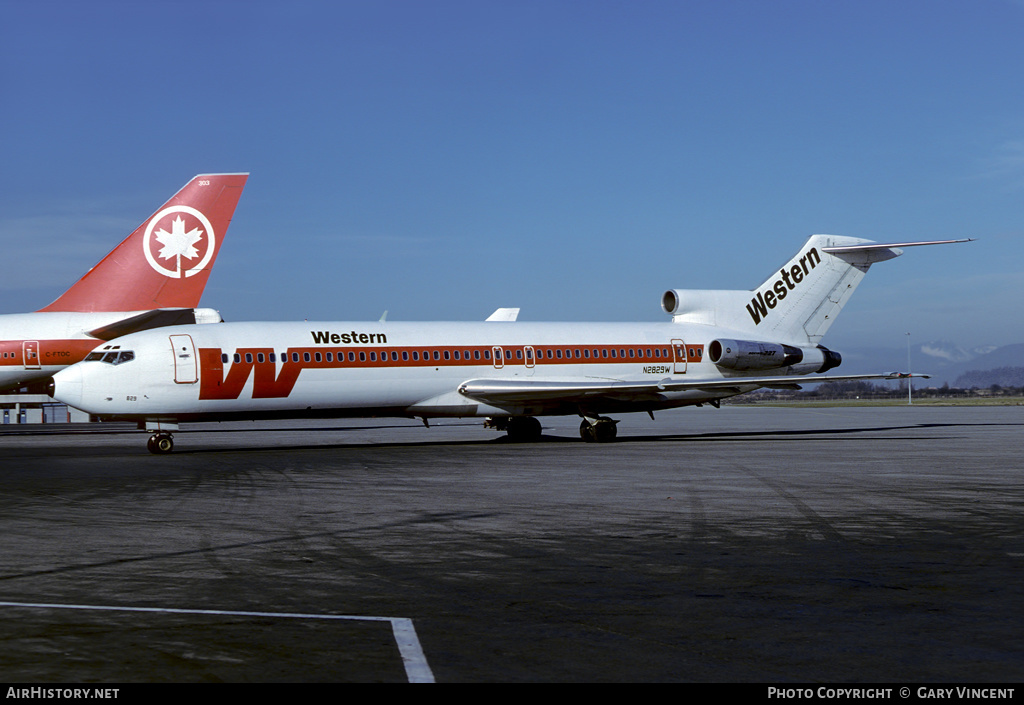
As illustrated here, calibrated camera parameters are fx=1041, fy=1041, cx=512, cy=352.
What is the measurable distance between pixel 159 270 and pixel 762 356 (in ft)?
68.0

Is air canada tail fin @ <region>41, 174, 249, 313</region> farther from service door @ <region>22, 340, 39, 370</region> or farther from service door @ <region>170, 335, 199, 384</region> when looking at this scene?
service door @ <region>170, 335, 199, 384</region>

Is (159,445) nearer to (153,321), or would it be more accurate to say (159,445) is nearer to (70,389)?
(70,389)

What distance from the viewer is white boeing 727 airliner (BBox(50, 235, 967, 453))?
2803cm

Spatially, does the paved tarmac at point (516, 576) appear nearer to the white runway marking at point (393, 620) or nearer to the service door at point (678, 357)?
the white runway marking at point (393, 620)

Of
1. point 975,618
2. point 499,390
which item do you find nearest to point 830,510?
point 975,618

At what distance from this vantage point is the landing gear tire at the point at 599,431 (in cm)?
3238

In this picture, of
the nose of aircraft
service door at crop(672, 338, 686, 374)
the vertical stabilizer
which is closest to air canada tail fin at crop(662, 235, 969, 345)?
the vertical stabilizer

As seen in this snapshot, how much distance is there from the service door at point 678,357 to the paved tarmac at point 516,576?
15.2 m

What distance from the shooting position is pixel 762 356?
35.9m

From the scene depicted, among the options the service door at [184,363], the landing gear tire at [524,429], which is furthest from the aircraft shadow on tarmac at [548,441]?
the service door at [184,363]

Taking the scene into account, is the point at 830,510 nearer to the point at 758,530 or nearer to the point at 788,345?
the point at 758,530

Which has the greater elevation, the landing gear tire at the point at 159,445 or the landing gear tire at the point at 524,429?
the landing gear tire at the point at 159,445

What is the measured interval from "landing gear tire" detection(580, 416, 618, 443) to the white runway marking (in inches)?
988

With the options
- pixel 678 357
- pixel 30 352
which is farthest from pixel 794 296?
pixel 30 352
